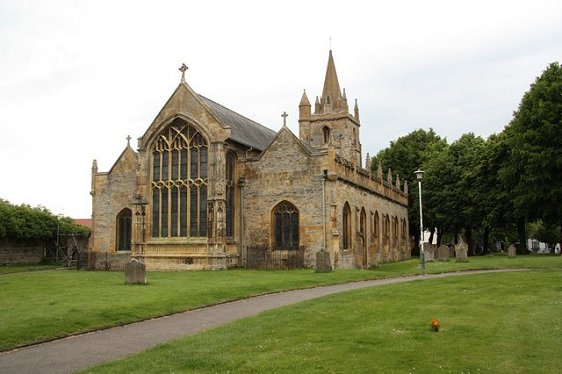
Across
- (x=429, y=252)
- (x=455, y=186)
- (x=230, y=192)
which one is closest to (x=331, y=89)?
(x=455, y=186)

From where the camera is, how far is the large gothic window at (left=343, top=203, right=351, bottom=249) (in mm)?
35469

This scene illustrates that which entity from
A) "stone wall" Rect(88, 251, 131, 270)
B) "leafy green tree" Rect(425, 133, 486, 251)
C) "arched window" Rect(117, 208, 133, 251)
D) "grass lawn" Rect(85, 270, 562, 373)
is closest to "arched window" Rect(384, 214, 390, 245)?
"leafy green tree" Rect(425, 133, 486, 251)

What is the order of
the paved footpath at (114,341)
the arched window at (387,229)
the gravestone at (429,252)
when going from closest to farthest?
the paved footpath at (114,341)
the gravestone at (429,252)
the arched window at (387,229)

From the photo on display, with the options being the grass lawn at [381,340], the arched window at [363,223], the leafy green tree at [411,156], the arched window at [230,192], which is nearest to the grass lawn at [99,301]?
the grass lawn at [381,340]

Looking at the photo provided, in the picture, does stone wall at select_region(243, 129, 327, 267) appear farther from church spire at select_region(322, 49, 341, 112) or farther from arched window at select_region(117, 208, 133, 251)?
church spire at select_region(322, 49, 341, 112)

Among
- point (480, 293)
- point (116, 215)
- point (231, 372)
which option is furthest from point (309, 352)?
point (116, 215)

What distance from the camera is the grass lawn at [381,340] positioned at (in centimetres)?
886

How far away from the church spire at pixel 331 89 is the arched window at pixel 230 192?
2381 centimetres

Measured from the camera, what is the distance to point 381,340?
1065cm

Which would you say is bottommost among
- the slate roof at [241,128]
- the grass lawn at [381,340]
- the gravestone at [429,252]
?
the grass lawn at [381,340]

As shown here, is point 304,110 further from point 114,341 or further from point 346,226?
point 114,341

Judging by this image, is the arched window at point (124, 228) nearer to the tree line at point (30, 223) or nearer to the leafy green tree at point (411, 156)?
the tree line at point (30, 223)

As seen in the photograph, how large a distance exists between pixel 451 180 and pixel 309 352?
5041 centimetres

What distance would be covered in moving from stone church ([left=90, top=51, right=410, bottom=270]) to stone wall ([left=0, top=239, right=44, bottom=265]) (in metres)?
10.0
